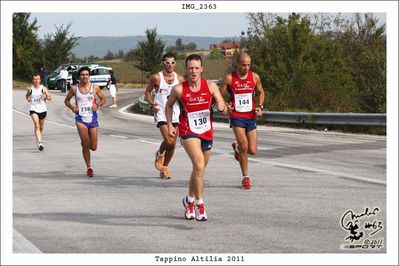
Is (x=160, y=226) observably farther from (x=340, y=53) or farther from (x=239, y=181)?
(x=340, y=53)

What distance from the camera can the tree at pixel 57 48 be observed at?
57031 millimetres

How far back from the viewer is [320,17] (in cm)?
3700

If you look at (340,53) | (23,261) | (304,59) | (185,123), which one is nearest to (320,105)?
(304,59)

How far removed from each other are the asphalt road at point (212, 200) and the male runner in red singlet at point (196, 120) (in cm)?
46

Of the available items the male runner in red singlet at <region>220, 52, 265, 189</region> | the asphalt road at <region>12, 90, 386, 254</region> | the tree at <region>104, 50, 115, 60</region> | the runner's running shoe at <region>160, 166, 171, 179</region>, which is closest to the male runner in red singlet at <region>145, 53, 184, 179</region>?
the runner's running shoe at <region>160, 166, 171, 179</region>

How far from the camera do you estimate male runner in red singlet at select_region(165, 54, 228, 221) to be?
8.78 meters

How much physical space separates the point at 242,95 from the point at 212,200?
176cm

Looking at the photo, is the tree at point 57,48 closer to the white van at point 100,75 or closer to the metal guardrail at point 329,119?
the white van at point 100,75

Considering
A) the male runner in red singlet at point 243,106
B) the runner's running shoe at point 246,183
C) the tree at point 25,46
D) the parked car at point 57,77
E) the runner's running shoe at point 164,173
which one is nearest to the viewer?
the male runner in red singlet at point 243,106

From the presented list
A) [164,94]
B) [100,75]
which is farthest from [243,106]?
[100,75]

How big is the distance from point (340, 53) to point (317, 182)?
2490 cm

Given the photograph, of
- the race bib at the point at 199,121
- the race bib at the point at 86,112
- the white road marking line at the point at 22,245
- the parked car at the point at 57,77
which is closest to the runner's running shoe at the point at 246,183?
the race bib at the point at 199,121

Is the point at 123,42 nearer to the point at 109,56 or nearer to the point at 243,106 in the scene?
the point at 243,106

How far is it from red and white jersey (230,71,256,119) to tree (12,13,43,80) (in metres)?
44.8
